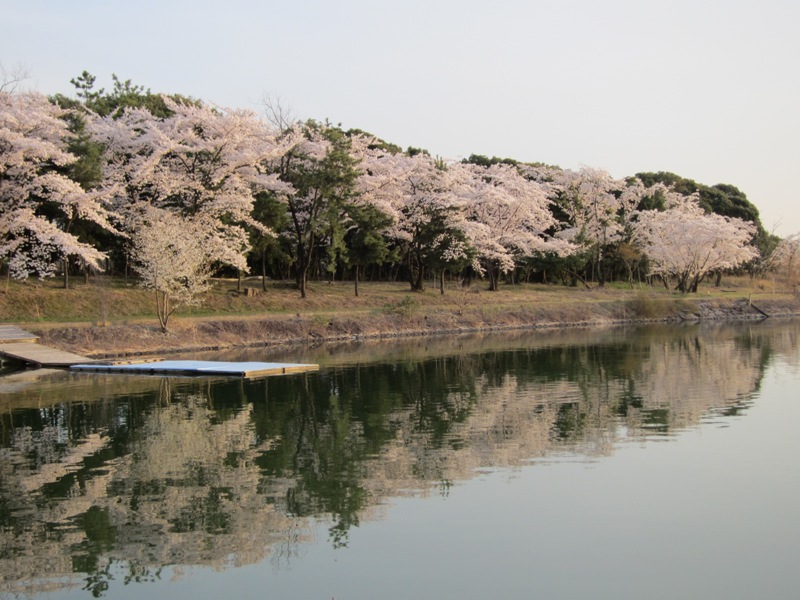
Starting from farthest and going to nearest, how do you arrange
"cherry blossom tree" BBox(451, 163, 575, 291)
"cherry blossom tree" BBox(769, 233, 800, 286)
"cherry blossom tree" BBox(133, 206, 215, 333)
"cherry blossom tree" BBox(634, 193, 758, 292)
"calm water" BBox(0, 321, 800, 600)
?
"cherry blossom tree" BBox(769, 233, 800, 286)
"cherry blossom tree" BBox(634, 193, 758, 292)
"cherry blossom tree" BBox(451, 163, 575, 291)
"cherry blossom tree" BBox(133, 206, 215, 333)
"calm water" BBox(0, 321, 800, 600)

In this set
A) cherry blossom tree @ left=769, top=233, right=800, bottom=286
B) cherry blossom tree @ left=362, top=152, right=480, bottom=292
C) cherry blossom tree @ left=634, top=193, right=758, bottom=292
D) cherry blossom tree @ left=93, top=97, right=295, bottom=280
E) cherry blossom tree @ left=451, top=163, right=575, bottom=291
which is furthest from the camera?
cherry blossom tree @ left=769, top=233, right=800, bottom=286

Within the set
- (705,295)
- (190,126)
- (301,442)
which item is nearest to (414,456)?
(301,442)

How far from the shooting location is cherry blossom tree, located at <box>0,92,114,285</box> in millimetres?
36656

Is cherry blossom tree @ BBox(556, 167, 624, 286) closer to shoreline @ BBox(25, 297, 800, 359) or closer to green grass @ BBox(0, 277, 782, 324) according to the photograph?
green grass @ BBox(0, 277, 782, 324)

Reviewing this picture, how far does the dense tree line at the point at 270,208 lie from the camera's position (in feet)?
126

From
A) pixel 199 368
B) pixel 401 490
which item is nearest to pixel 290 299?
pixel 199 368

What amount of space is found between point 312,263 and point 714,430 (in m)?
44.7

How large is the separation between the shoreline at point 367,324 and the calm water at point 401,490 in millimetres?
9431

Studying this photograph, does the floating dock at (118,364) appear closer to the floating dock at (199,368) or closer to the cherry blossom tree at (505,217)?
the floating dock at (199,368)

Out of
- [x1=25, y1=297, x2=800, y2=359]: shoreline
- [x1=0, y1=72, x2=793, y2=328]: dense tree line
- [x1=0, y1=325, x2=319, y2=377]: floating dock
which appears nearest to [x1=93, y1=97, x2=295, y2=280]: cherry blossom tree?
[x1=0, y1=72, x2=793, y2=328]: dense tree line

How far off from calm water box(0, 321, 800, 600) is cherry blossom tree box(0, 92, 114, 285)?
10987mm

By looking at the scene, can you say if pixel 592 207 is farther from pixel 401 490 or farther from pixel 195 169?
pixel 401 490

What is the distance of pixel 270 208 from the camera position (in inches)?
1876

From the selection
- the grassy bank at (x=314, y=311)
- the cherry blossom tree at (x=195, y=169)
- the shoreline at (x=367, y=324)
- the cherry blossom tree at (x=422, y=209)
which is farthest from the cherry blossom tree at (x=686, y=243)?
the cherry blossom tree at (x=195, y=169)
